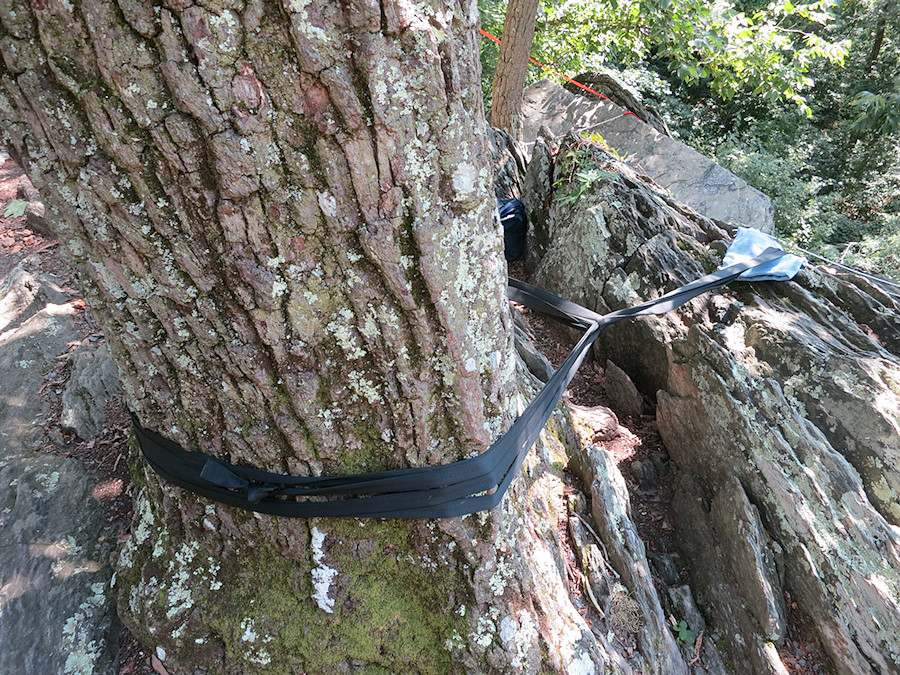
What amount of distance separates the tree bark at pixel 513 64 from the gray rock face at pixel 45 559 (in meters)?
6.41

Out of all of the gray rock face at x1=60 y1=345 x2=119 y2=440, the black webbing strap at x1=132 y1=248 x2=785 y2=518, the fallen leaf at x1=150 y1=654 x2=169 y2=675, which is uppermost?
the black webbing strap at x1=132 y1=248 x2=785 y2=518

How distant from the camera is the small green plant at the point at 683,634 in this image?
2.54 m

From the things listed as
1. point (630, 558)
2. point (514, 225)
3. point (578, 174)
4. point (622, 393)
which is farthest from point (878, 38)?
point (630, 558)

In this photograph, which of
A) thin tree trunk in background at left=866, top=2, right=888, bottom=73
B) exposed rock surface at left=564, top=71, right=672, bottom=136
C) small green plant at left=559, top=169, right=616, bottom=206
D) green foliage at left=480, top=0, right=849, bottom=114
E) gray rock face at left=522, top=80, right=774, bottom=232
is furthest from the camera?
thin tree trunk in background at left=866, top=2, right=888, bottom=73

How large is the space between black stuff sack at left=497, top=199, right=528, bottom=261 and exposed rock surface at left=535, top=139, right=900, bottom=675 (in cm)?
124

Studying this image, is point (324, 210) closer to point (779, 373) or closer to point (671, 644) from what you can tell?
point (671, 644)

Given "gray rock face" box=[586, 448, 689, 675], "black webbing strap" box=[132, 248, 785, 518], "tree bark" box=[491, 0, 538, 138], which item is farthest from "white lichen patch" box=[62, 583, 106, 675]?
"tree bark" box=[491, 0, 538, 138]

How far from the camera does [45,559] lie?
2354mm

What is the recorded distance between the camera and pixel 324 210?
1.38 meters

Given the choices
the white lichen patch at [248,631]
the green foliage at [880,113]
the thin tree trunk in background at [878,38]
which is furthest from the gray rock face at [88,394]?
the thin tree trunk in background at [878,38]

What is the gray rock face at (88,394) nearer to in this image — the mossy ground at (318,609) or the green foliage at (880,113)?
the mossy ground at (318,609)

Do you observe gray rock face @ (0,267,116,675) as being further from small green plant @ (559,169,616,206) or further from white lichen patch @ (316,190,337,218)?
small green plant @ (559,169,616,206)

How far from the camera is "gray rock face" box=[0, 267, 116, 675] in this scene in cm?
215

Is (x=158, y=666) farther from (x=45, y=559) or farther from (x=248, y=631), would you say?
(x=45, y=559)
